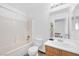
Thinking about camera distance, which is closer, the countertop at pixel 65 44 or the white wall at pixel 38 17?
the countertop at pixel 65 44

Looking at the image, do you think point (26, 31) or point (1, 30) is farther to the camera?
point (26, 31)

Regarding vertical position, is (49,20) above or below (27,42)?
above

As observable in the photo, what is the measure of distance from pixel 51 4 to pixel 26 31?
589 millimetres

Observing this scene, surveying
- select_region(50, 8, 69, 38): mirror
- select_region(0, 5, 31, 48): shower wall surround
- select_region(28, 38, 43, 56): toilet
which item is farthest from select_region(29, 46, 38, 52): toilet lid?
select_region(50, 8, 69, 38): mirror

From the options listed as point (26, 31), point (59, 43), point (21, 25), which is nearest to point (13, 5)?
point (21, 25)

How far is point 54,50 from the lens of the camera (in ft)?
4.03

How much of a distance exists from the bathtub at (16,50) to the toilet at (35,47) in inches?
2.5

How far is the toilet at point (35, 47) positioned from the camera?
1238mm

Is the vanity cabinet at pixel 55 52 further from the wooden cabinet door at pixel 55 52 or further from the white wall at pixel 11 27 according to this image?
the white wall at pixel 11 27

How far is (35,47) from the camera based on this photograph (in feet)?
4.13

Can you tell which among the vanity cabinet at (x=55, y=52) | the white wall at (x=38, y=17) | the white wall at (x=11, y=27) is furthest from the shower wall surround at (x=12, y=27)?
the vanity cabinet at (x=55, y=52)

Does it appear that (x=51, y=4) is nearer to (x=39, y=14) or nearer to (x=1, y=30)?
(x=39, y=14)

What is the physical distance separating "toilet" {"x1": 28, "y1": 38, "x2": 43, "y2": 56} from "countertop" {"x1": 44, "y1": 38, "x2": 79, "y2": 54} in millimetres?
103

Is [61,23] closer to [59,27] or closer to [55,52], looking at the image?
[59,27]
